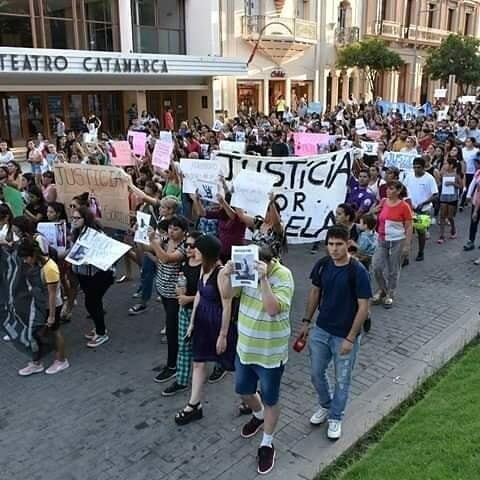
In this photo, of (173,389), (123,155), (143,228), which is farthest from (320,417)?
(123,155)

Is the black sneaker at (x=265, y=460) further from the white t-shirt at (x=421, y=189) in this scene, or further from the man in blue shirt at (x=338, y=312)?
the white t-shirt at (x=421, y=189)

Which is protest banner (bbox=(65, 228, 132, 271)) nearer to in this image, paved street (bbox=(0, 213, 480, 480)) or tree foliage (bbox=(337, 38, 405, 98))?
paved street (bbox=(0, 213, 480, 480))

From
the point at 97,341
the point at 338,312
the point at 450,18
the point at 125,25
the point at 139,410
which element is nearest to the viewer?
the point at 338,312

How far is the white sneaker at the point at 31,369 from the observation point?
5762mm

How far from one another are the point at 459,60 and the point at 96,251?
113 feet

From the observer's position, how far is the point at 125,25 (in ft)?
78.2

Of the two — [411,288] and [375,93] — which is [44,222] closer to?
[411,288]

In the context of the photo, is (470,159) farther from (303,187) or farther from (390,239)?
(303,187)

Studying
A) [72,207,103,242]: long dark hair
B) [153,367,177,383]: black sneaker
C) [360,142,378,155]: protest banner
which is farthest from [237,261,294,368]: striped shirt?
[360,142,378,155]: protest banner

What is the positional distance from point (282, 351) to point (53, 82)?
65.9 feet

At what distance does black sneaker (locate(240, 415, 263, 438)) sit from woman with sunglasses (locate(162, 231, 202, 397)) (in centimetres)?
84

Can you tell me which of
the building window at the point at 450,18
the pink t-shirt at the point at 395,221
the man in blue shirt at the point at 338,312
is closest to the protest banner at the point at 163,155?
the pink t-shirt at the point at 395,221

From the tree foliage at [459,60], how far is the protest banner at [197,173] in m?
32.8

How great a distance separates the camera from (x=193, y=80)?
26.6 m
